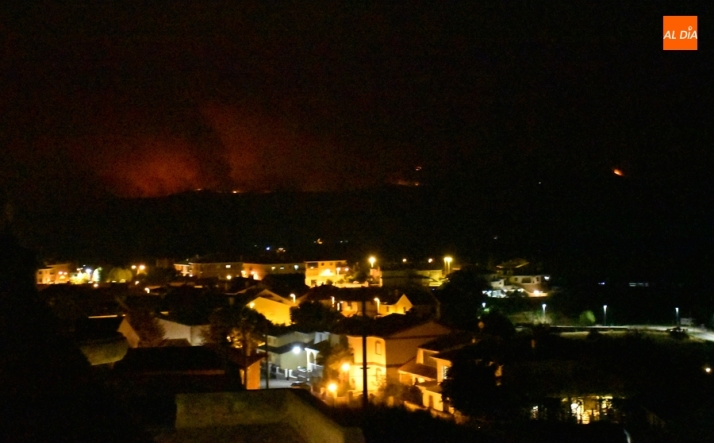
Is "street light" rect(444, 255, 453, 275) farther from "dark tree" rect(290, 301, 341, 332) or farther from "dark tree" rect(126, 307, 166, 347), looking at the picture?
"dark tree" rect(126, 307, 166, 347)

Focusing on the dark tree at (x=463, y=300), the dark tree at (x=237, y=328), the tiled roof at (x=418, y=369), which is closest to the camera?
the tiled roof at (x=418, y=369)

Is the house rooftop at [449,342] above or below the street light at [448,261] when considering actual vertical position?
above

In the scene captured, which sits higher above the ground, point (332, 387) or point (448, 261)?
point (448, 261)

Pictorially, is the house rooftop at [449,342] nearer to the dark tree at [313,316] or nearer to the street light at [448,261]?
the dark tree at [313,316]

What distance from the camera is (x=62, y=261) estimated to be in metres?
33.0

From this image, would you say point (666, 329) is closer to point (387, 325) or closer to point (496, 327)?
point (496, 327)

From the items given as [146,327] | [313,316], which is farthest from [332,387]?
[313,316]

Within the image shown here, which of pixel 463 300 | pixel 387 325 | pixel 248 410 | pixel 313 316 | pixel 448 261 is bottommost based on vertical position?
pixel 313 316

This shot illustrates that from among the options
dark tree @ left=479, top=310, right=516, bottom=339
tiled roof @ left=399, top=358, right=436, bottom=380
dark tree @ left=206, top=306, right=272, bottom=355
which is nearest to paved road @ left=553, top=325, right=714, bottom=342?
dark tree @ left=479, top=310, right=516, bottom=339

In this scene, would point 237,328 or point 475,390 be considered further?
point 237,328

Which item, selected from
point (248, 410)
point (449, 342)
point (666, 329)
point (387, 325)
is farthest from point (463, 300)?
point (248, 410)

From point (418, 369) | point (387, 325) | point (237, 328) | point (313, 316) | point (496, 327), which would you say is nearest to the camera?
point (418, 369)

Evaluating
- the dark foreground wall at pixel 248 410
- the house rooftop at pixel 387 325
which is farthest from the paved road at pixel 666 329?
the dark foreground wall at pixel 248 410

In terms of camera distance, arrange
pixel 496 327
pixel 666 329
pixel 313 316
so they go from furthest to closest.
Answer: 1. pixel 313 316
2. pixel 666 329
3. pixel 496 327
